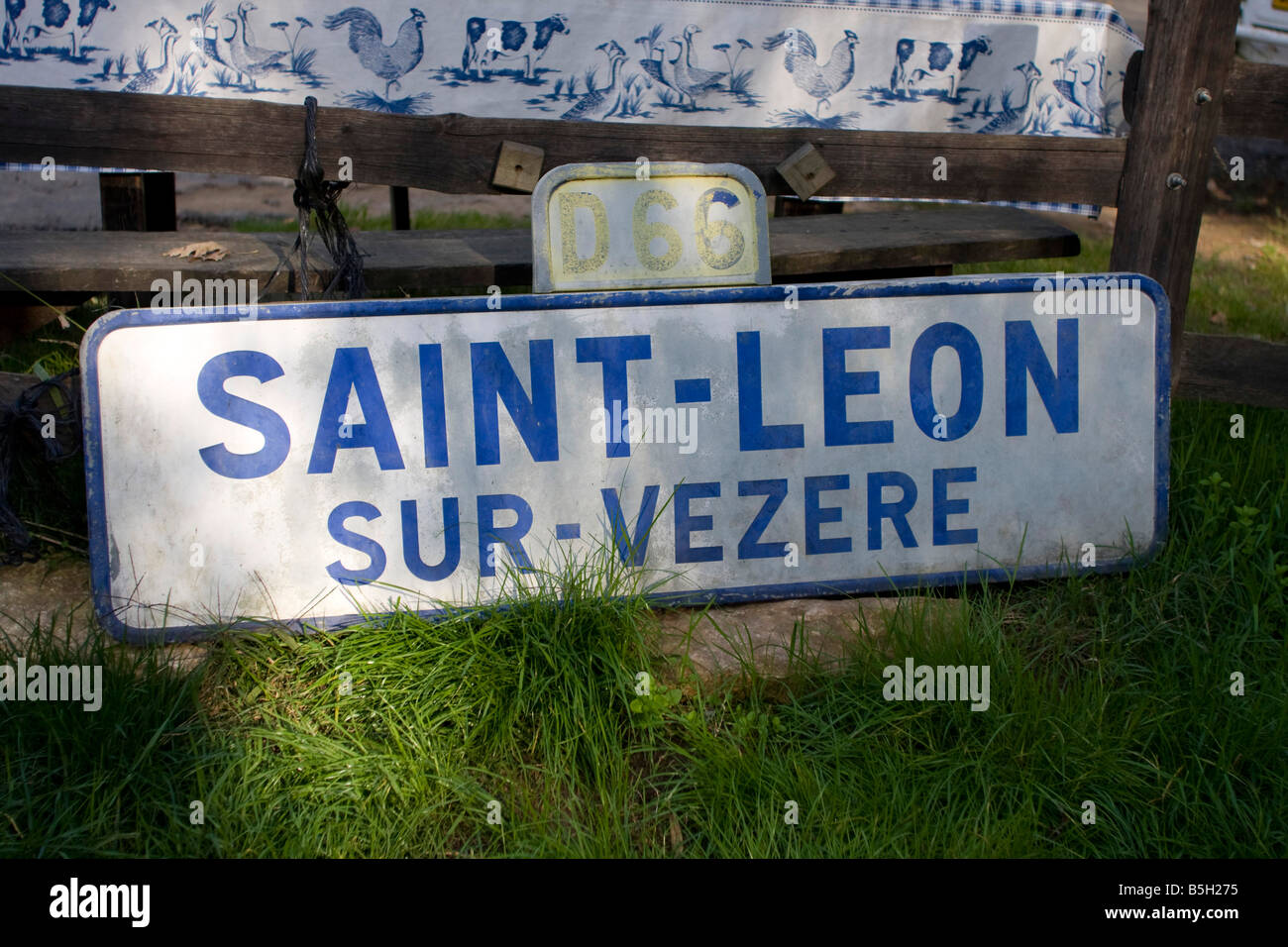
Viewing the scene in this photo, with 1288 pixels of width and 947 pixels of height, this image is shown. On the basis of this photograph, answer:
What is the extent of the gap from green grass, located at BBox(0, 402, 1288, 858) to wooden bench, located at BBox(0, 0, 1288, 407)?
1.16 metres

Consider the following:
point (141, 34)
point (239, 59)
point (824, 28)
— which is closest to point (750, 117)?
point (824, 28)

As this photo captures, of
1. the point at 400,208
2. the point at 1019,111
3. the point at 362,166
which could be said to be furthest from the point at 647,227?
the point at 400,208

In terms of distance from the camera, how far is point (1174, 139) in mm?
3102

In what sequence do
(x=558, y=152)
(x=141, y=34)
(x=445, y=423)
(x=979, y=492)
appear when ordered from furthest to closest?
(x=141, y=34), (x=558, y=152), (x=979, y=492), (x=445, y=423)

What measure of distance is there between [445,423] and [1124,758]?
159 centimetres

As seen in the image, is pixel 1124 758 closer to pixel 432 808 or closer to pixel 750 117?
pixel 432 808

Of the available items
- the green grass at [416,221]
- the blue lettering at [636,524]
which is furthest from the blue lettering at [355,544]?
the green grass at [416,221]

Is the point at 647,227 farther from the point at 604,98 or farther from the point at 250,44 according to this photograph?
the point at 250,44

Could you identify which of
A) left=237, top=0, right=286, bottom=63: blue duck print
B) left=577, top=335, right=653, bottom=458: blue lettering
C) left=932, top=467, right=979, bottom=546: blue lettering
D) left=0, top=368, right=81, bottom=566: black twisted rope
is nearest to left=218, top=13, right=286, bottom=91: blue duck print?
left=237, top=0, right=286, bottom=63: blue duck print

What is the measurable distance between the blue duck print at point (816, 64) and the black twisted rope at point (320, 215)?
1922 millimetres

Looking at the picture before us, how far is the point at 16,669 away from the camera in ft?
7.50

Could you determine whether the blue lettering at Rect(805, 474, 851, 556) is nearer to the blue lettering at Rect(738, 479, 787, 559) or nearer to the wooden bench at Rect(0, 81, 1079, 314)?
the blue lettering at Rect(738, 479, 787, 559)

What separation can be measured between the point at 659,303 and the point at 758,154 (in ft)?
2.52

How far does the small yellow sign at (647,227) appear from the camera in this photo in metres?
2.61
